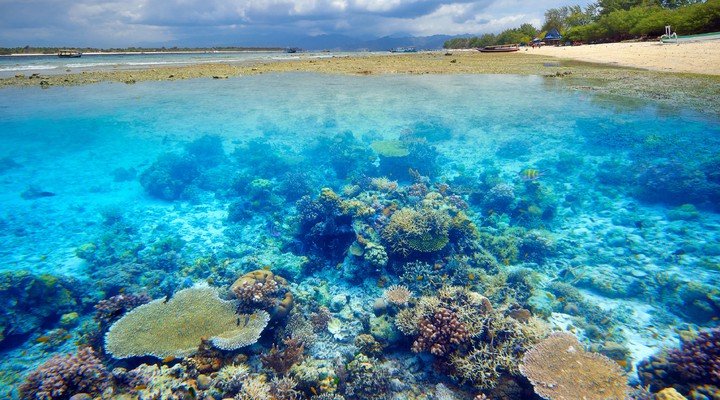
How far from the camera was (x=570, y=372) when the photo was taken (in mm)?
4418

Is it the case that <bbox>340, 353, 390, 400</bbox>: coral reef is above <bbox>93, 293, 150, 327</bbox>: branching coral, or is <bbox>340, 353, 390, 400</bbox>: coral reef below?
below

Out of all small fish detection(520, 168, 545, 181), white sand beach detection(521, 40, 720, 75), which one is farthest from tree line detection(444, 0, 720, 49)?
small fish detection(520, 168, 545, 181)

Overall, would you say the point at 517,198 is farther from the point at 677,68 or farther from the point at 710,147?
the point at 677,68

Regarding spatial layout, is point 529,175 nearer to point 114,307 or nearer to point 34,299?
point 114,307

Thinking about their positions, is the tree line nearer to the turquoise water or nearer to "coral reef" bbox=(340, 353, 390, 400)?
the turquoise water

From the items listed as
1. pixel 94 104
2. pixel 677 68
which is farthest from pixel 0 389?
pixel 677 68

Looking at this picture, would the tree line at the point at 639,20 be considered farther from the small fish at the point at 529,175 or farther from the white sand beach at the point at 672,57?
the small fish at the point at 529,175

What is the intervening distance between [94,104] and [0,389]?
24.5 meters

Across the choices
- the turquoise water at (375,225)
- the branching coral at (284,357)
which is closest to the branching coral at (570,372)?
the turquoise water at (375,225)

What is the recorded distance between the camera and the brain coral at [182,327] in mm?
5262

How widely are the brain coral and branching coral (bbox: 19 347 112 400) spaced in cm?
50

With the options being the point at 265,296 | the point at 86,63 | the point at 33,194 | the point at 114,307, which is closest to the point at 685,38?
the point at 265,296

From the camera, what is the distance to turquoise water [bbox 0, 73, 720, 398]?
19.0 feet

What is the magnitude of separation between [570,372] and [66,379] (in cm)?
764
